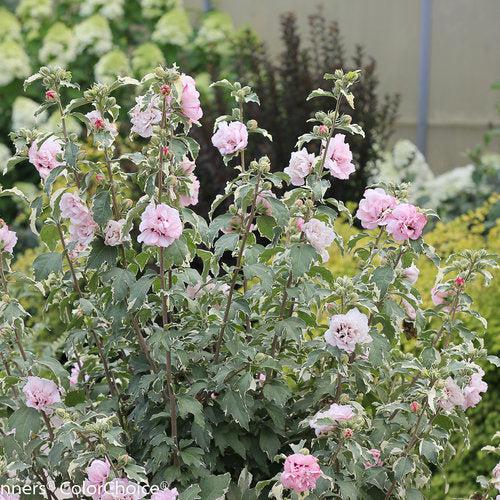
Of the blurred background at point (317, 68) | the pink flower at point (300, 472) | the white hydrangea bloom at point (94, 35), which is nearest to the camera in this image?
the pink flower at point (300, 472)

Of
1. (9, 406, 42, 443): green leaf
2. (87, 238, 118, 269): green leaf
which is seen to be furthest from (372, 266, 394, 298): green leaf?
(9, 406, 42, 443): green leaf

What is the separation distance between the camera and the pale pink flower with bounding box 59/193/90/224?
212 centimetres

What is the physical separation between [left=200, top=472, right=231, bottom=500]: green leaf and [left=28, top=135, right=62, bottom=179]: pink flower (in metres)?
0.77

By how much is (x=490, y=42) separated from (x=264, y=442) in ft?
16.6

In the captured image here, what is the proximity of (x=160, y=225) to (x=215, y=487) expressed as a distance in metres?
0.59

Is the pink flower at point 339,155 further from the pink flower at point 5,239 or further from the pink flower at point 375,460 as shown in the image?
the pink flower at point 5,239

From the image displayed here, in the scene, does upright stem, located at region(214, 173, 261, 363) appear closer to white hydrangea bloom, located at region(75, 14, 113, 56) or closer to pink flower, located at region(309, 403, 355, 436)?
pink flower, located at region(309, 403, 355, 436)

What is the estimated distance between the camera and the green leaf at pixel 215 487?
2.09m

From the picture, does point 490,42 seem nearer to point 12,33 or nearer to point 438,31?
point 438,31

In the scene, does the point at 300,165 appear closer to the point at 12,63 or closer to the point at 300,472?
the point at 300,472

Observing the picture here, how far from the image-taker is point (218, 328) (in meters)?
2.22

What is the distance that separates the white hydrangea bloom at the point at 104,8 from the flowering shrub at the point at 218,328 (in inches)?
218

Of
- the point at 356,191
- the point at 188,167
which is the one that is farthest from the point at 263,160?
the point at 356,191

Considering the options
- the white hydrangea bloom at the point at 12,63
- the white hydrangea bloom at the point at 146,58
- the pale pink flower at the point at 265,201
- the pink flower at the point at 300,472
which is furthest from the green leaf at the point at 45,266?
the white hydrangea bloom at the point at 12,63
